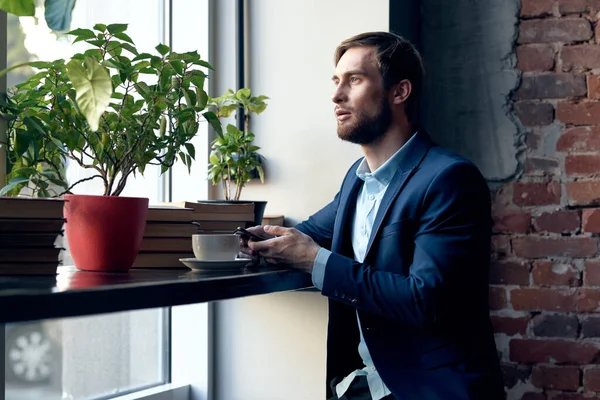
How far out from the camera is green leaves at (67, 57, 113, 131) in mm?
1191

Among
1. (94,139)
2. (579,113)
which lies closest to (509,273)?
(579,113)

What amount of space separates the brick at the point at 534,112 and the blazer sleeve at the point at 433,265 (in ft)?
2.57

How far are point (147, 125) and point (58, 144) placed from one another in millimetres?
184

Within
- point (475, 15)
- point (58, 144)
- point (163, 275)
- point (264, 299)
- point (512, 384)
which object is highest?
point (475, 15)

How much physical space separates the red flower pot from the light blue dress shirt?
1.96 ft

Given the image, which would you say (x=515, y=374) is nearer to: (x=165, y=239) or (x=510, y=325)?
(x=510, y=325)

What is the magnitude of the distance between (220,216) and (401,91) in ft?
2.06

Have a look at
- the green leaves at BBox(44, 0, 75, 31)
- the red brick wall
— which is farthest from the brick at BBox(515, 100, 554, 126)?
the green leaves at BBox(44, 0, 75, 31)

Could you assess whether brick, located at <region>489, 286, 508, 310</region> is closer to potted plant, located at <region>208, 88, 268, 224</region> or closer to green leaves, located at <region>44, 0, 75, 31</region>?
potted plant, located at <region>208, 88, 268, 224</region>

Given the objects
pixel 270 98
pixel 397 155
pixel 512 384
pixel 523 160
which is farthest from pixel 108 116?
pixel 512 384

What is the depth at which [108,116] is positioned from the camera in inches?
60.9

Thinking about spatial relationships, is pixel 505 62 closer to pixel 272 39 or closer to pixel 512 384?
pixel 272 39

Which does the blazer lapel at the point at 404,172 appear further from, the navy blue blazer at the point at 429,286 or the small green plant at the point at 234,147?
the small green plant at the point at 234,147

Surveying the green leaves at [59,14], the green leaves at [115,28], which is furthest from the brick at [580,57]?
the green leaves at [59,14]
